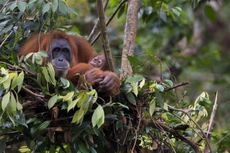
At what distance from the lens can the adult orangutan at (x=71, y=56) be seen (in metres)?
3.55

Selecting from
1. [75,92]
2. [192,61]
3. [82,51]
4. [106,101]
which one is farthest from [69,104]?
[192,61]

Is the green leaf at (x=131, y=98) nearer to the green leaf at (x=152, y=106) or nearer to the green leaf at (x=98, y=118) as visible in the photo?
the green leaf at (x=152, y=106)

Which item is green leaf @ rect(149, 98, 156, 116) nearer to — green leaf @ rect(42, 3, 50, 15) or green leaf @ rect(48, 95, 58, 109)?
green leaf @ rect(48, 95, 58, 109)

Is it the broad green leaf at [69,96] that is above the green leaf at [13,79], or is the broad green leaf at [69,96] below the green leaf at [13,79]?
below

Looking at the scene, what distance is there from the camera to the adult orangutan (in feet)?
11.6

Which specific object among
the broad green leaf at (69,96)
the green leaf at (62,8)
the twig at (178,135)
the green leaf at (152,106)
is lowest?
the twig at (178,135)

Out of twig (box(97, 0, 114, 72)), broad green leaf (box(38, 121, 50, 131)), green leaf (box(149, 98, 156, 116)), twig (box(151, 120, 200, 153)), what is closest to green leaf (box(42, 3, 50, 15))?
twig (box(97, 0, 114, 72))

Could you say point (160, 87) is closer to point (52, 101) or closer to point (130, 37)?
point (52, 101)

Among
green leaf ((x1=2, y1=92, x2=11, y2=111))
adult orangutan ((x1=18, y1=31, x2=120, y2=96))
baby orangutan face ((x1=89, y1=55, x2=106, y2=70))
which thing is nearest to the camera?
green leaf ((x1=2, y1=92, x2=11, y2=111))

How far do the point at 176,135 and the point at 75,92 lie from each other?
28.1 inches

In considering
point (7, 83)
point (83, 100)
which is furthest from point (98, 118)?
point (7, 83)

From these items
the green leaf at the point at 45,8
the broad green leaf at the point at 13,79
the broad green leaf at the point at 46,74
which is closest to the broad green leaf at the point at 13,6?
the green leaf at the point at 45,8

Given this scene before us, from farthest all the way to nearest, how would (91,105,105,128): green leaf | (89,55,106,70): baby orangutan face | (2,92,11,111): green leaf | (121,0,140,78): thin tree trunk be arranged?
(89,55,106,70): baby orangutan face, (121,0,140,78): thin tree trunk, (91,105,105,128): green leaf, (2,92,11,111): green leaf

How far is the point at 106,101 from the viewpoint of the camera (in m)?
3.50
